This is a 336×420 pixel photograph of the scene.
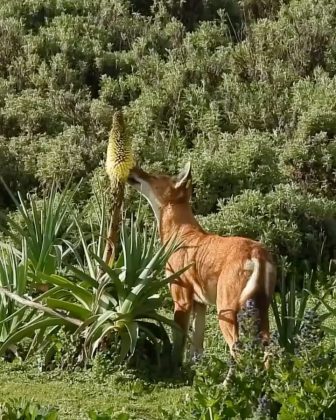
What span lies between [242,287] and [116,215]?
43.5 inches

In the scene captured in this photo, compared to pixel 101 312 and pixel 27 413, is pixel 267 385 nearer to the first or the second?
pixel 27 413

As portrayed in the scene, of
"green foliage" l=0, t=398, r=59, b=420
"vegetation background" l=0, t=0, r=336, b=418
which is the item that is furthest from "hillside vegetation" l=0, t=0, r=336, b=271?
"green foliage" l=0, t=398, r=59, b=420

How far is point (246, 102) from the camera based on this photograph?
49.6ft

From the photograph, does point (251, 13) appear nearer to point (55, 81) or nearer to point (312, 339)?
point (55, 81)

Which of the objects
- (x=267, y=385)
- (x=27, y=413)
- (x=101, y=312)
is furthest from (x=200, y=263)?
(x=27, y=413)

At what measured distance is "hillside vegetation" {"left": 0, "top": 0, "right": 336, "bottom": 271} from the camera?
12336mm

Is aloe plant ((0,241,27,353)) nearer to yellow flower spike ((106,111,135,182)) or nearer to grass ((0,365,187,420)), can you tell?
grass ((0,365,187,420))

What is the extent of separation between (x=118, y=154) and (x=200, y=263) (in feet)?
3.54

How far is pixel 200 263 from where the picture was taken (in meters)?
7.65

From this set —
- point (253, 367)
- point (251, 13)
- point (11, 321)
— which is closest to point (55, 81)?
point (251, 13)

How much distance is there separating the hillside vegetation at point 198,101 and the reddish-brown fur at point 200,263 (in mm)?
2775

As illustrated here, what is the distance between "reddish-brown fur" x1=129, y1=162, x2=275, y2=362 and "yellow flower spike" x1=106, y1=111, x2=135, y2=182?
2.69 feet

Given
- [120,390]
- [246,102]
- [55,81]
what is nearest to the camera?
[120,390]

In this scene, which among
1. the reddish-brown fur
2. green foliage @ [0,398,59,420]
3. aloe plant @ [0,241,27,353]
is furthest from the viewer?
aloe plant @ [0,241,27,353]
